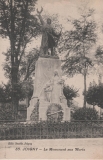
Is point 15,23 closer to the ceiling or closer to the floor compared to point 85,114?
closer to the ceiling

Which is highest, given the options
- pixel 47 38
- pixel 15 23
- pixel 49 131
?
pixel 15 23

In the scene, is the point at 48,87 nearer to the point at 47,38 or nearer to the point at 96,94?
the point at 47,38

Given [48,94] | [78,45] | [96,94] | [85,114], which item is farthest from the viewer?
[78,45]

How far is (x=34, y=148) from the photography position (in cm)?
975

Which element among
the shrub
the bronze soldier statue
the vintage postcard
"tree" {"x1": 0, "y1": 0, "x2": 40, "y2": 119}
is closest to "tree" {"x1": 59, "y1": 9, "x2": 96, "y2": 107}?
the vintage postcard

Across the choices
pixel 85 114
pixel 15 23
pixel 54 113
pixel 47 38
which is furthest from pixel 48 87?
pixel 15 23

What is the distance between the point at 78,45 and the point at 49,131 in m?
11.4

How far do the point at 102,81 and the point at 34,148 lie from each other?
36.1 feet

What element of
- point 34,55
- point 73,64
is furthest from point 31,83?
point 73,64

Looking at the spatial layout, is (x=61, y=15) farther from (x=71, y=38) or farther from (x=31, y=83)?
(x=31, y=83)

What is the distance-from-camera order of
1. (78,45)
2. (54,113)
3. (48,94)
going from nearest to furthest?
(54,113), (48,94), (78,45)

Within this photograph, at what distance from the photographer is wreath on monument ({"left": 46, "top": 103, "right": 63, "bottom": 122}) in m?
14.0

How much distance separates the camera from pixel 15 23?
18906 mm

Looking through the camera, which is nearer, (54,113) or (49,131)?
(49,131)
